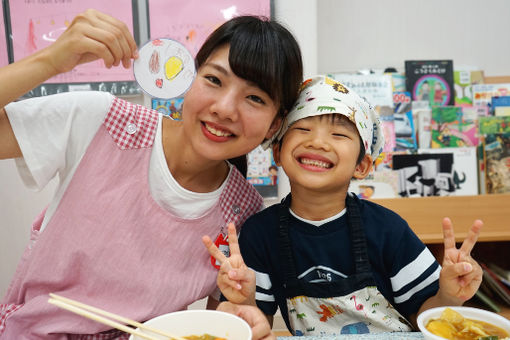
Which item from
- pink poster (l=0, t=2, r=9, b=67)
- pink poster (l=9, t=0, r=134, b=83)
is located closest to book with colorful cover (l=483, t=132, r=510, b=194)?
pink poster (l=9, t=0, r=134, b=83)

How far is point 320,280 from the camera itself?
1.10m

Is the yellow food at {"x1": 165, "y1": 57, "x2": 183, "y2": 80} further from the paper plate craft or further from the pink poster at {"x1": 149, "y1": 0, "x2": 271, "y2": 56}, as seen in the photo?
→ the pink poster at {"x1": 149, "y1": 0, "x2": 271, "y2": 56}

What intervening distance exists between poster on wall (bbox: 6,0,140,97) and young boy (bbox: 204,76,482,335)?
135 cm

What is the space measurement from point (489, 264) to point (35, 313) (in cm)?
223

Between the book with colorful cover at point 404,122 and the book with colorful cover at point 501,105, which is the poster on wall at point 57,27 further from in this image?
the book with colorful cover at point 501,105

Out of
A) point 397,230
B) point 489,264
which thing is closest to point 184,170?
point 397,230

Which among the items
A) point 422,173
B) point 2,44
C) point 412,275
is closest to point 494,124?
point 422,173

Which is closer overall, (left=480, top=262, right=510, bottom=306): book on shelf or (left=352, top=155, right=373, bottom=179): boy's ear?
(left=352, top=155, right=373, bottom=179): boy's ear

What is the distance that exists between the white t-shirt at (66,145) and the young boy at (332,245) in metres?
0.23

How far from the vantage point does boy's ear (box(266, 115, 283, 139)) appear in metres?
1.13

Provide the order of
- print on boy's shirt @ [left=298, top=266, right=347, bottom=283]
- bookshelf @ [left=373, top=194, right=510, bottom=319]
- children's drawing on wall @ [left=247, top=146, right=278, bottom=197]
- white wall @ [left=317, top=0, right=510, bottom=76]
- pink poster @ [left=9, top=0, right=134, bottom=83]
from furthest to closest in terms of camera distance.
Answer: white wall @ [left=317, top=0, right=510, bottom=76], children's drawing on wall @ [left=247, top=146, right=278, bottom=197], pink poster @ [left=9, top=0, right=134, bottom=83], bookshelf @ [left=373, top=194, right=510, bottom=319], print on boy's shirt @ [left=298, top=266, right=347, bottom=283]

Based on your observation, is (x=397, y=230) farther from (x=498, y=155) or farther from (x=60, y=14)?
(x=60, y=14)

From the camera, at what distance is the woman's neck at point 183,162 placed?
3.81 ft

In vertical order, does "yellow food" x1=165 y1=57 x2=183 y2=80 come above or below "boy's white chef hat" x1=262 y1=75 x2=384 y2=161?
above
